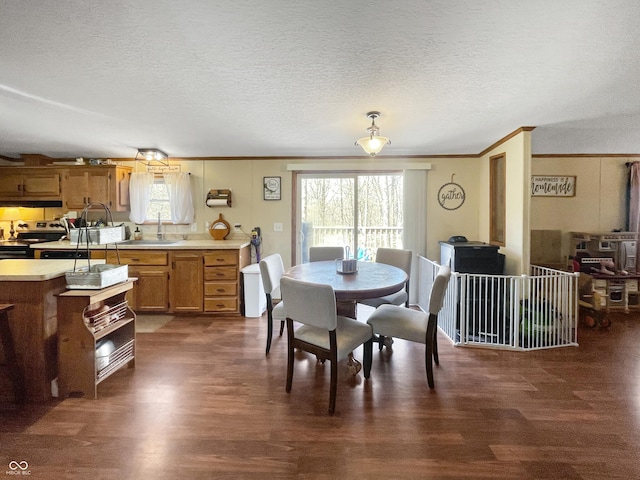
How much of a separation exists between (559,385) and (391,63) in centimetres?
252

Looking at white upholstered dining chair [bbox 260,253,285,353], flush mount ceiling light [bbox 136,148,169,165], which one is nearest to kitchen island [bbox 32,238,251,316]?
white upholstered dining chair [bbox 260,253,285,353]

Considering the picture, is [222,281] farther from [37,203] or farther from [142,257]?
[37,203]

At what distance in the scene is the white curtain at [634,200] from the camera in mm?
4156

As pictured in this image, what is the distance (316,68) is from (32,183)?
4.37 meters

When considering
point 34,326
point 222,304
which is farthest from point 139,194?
Answer: point 34,326

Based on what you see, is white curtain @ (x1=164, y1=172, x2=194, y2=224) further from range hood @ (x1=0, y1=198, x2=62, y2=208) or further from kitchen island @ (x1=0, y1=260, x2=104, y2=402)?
kitchen island @ (x1=0, y1=260, x2=104, y2=402)

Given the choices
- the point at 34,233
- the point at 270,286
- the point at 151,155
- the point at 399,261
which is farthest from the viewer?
the point at 34,233

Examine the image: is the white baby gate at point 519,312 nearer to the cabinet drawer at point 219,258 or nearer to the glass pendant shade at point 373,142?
the glass pendant shade at point 373,142

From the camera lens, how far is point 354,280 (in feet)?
8.01

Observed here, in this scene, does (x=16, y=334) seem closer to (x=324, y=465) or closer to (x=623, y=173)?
(x=324, y=465)

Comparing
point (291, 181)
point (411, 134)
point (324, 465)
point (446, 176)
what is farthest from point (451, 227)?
point (324, 465)

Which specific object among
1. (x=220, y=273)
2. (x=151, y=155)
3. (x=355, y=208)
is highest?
(x=151, y=155)

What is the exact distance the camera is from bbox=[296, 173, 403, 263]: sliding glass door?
14.6 feet

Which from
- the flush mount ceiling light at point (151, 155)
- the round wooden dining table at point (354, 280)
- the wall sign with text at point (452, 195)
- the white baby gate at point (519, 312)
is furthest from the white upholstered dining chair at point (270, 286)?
the wall sign with text at point (452, 195)
